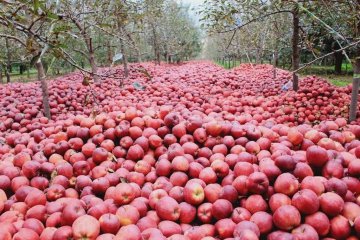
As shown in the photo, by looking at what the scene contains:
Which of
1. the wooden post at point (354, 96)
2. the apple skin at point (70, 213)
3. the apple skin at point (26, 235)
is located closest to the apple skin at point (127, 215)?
the apple skin at point (70, 213)

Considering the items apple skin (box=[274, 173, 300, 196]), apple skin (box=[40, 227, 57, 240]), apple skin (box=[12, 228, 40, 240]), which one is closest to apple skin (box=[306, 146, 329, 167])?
apple skin (box=[274, 173, 300, 196])

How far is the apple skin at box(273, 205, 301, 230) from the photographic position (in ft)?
6.48

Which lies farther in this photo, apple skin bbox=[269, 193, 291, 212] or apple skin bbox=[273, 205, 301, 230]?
apple skin bbox=[269, 193, 291, 212]

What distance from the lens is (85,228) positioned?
198cm

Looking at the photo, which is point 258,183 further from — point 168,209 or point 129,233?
point 129,233

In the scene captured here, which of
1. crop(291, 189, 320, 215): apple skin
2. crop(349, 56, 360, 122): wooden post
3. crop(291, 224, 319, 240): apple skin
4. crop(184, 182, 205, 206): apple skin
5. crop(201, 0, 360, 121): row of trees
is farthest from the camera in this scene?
crop(349, 56, 360, 122): wooden post

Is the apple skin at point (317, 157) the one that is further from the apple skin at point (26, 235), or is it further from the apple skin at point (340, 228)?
the apple skin at point (26, 235)

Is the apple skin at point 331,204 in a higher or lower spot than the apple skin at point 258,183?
lower

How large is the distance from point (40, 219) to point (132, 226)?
0.75 meters

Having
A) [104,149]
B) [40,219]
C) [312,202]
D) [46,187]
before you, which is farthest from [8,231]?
[312,202]

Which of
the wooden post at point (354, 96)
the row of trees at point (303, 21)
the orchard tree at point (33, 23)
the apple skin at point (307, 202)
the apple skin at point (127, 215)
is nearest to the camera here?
the orchard tree at point (33, 23)

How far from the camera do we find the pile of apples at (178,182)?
2.04 m

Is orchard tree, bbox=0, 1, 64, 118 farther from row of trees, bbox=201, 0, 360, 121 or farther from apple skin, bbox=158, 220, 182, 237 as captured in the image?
row of trees, bbox=201, 0, 360, 121

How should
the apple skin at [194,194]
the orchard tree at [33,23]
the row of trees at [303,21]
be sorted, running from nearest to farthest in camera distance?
the orchard tree at [33,23] → the apple skin at [194,194] → the row of trees at [303,21]
